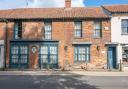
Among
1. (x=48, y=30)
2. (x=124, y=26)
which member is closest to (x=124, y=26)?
(x=124, y=26)

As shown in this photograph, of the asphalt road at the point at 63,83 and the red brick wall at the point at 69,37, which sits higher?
the red brick wall at the point at 69,37

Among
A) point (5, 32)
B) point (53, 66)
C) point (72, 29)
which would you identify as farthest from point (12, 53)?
point (72, 29)

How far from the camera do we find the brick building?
3441cm

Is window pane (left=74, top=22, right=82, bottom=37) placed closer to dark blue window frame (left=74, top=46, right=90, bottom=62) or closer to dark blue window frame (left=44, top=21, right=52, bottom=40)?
dark blue window frame (left=74, top=46, right=90, bottom=62)

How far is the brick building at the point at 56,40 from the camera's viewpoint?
3441 centimetres

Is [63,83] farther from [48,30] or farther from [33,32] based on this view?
[33,32]

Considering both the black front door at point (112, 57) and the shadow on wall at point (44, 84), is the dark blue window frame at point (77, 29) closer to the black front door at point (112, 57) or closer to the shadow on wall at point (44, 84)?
the black front door at point (112, 57)

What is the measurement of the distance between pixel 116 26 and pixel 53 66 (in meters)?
7.59

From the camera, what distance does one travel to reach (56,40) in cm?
3466

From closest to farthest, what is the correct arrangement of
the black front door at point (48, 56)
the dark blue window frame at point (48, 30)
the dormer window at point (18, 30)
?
1. the black front door at point (48, 56)
2. the dark blue window frame at point (48, 30)
3. the dormer window at point (18, 30)

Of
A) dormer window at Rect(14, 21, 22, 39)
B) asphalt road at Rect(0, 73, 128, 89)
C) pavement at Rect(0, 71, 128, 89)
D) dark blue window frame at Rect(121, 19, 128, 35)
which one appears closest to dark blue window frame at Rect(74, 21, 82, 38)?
dark blue window frame at Rect(121, 19, 128, 35)

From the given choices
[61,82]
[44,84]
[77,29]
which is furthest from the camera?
[77,29]

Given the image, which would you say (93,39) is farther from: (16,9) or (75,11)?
(16,9)

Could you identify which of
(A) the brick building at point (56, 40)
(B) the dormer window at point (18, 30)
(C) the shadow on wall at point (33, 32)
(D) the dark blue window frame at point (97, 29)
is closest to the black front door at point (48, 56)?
(A) the brick building at point (56, 40)
